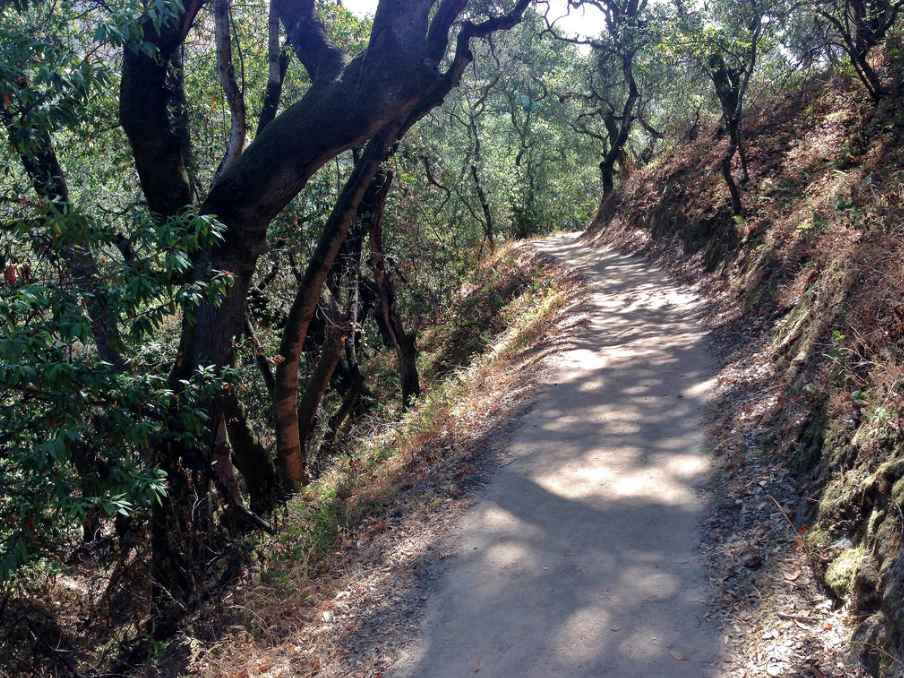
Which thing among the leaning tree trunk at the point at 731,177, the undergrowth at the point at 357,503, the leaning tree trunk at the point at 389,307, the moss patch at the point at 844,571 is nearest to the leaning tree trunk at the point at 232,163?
the undergrowth at the point at 357,503

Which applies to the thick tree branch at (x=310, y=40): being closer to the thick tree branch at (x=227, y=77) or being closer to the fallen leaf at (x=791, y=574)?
the thick tree branch at (x=227, y=77)

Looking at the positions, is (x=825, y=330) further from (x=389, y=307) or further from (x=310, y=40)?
(x=389, y=307)

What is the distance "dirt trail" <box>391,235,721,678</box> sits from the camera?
3.88m

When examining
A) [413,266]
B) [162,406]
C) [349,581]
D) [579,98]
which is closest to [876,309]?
[349,581]

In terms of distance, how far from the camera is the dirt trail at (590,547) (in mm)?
3881

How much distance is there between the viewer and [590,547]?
4.86 m

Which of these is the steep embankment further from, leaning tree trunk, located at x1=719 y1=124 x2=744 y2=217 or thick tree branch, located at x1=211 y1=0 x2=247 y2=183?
thick tree branch, located at x1=211 y1=0 x2=247 y2=183

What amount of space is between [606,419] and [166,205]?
532cm

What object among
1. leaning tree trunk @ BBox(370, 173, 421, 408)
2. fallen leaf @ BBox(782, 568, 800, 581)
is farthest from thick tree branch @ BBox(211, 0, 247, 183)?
fallen leaf @ BBox(782, 568, 800, 581)

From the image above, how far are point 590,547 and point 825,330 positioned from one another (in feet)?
9.92

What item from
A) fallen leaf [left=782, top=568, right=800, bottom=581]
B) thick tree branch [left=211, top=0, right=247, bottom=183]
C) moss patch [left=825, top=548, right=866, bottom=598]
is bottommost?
fallen leaf [left=782, top=568, right=800, bottom=581]

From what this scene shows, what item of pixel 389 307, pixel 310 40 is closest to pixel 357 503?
pixel 389 307

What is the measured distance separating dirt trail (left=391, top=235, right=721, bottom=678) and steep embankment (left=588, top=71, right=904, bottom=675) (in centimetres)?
45

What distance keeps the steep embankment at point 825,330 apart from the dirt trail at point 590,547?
45 cm
